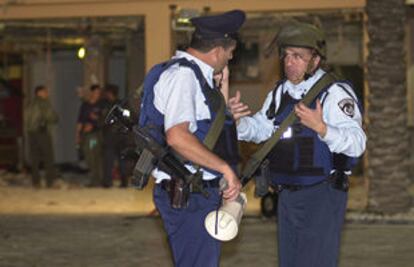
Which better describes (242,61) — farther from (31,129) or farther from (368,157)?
(368,157)

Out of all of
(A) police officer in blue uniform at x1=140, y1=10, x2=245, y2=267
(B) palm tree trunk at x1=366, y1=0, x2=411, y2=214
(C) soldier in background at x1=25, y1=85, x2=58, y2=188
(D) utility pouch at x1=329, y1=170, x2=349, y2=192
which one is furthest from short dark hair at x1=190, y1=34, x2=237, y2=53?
(C) soldier in background at x1=25, y1=85, x2=58, y2=188

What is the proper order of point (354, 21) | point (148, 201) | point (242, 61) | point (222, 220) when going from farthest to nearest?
point (242, 61) < point (354, 21) < point (148, 201) < point (222, 220)

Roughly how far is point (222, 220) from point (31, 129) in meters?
12.1

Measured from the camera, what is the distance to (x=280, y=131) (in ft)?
16.4

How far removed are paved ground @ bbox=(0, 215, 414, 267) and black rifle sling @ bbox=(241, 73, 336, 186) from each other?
349 centimetres

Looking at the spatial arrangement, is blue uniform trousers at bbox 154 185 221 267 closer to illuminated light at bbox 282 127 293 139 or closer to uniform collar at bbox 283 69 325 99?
illuminated light at bbox 282 127 293 139

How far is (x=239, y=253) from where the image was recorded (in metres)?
9.05

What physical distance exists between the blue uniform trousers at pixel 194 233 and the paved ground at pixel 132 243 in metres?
3.89

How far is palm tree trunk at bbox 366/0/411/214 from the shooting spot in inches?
454

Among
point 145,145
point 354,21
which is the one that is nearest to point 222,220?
point 145,145

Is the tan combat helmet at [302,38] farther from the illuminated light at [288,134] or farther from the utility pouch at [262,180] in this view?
the utility pouch at [262,180]

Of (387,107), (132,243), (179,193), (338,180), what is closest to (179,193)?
(179,193)

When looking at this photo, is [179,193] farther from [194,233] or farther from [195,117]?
[195,117]

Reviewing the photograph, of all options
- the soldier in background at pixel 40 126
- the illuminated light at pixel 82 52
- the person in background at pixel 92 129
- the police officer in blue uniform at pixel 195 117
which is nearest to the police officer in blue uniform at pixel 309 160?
the police officer in blue uniform at pixel 195 117
